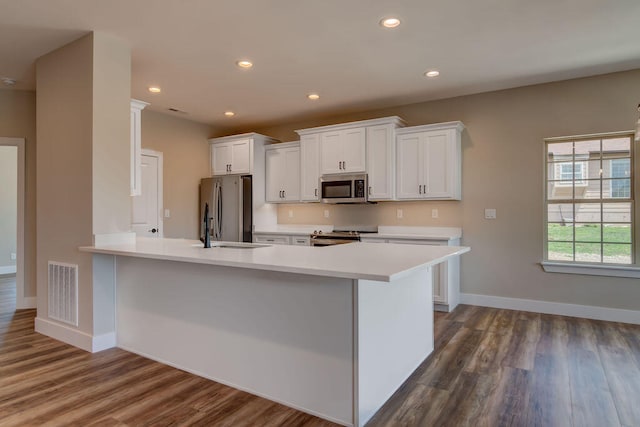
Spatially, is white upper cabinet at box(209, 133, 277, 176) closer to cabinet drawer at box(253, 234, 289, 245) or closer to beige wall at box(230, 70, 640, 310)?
cabinet drawer at box(253, 234, 289, 245)

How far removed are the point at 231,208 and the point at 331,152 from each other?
1745 millimetres

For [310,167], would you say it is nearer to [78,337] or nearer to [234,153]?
[234,153]

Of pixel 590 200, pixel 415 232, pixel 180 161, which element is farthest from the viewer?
pixel 180 161

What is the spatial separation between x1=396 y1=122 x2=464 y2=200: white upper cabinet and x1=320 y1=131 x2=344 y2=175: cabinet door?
80cm

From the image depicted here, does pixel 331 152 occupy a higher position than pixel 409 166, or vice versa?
pixel 331 152

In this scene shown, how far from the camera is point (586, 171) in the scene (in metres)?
4.10

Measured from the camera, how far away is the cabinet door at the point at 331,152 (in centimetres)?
501

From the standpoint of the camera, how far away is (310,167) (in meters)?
5.27

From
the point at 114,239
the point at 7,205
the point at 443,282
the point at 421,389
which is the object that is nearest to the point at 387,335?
the point at 421,389

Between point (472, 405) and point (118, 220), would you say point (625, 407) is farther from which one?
point (118, 220)

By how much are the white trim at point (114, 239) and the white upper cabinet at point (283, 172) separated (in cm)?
266

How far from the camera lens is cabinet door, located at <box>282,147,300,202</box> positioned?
550 cm

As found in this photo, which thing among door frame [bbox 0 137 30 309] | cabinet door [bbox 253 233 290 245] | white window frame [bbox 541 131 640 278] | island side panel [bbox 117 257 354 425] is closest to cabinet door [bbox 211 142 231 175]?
cabinet door [bbox 253 233 290 245]

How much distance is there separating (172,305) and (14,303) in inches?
128
